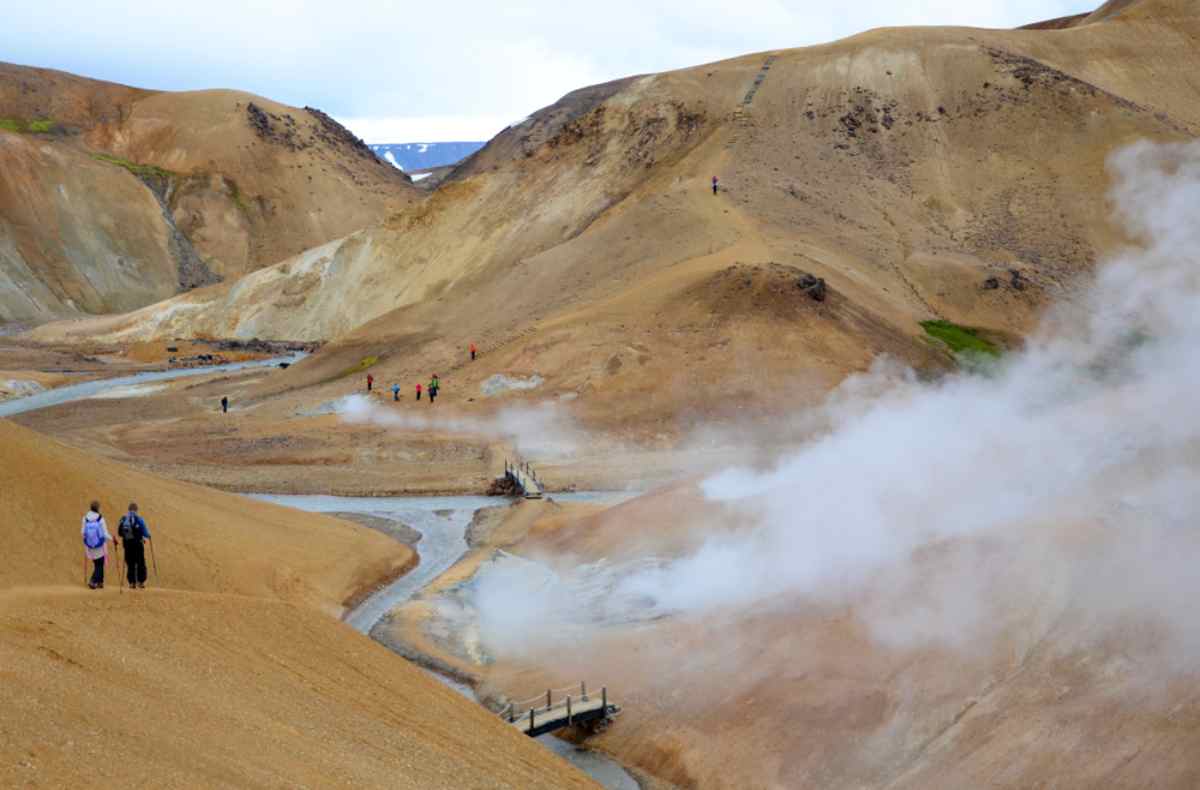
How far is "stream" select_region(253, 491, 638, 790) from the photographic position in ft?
72.4

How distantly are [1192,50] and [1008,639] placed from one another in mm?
79437

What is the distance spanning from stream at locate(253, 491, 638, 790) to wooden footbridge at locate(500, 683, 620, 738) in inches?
15.6

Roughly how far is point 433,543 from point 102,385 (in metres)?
41.8

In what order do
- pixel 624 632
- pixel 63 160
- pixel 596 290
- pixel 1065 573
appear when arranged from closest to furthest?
pixel 1065 573
pixel 624 632
pixel 596 290
pixel 63 160

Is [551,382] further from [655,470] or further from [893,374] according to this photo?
[893,374]

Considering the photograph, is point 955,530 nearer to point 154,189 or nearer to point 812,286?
point 812,286

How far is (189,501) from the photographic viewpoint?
3153cm

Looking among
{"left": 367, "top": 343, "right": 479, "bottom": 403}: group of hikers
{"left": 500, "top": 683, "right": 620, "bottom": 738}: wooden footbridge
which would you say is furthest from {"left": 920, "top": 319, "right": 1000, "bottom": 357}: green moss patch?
{"left": 500, "top": 683, "right": 620, "bottom": 738}: wooden footbridge

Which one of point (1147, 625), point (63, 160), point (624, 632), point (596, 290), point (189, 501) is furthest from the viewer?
point (63, 160)

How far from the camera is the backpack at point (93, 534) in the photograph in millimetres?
18172

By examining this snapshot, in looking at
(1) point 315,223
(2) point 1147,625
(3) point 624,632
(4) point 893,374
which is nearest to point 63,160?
(1) point 315,223

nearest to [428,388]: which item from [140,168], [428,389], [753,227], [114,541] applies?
[428,389]

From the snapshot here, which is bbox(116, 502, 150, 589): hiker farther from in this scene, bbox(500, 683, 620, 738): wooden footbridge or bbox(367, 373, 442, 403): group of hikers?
bbox(367, 373, 442, 403): group of hikers

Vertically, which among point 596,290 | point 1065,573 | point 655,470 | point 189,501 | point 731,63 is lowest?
point 1065,573
